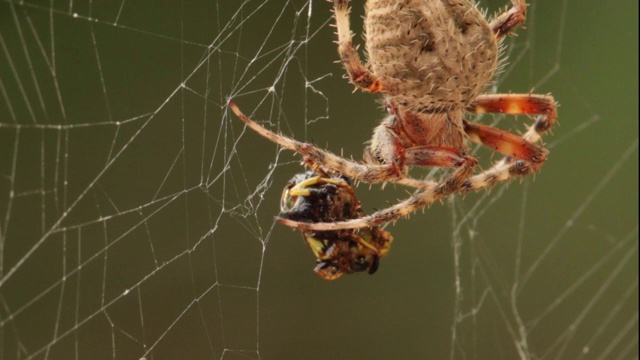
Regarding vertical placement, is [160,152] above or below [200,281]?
above

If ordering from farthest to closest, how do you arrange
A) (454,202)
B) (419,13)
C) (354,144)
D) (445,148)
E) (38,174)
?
(454,202) < (354,144) < (38,174) < (445,148) < (419,13)

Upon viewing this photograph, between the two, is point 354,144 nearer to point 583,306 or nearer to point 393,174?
point 393,174

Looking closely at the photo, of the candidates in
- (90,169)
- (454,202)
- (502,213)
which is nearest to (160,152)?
(90,169)

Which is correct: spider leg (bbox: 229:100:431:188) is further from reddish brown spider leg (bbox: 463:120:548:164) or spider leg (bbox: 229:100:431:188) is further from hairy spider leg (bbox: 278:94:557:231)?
reddish brown spider leg (bbox: 463:120:548:164)

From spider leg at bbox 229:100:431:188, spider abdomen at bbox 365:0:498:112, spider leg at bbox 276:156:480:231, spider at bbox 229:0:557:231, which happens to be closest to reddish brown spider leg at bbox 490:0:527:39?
spider at bbox 229:0:557:231

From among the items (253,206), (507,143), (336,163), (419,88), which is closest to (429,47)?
(419,88)

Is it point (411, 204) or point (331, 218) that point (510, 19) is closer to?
point (411, 204)
